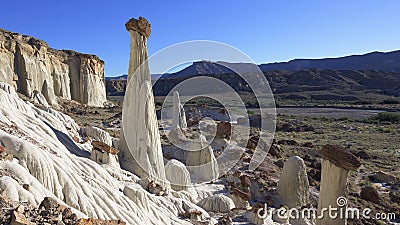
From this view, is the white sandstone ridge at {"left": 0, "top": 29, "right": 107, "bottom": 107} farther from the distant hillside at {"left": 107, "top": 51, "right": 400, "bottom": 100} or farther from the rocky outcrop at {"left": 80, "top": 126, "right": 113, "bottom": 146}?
the distant hillside at {"left": 107, "top": 51, "right": 400, "bottom": 100}

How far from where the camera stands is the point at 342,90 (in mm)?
97000

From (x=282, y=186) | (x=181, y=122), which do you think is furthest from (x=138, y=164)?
(x=181, y=122)

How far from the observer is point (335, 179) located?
880 centimetres


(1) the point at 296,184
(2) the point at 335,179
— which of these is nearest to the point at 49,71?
(1) the point at 296,184

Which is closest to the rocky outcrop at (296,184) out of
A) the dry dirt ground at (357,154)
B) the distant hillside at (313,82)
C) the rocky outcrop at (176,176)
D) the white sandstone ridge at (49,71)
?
the dry dirt ground at (357,154)

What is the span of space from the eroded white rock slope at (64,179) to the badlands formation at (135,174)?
0.8 inches

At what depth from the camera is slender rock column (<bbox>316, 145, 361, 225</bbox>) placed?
27.6ft

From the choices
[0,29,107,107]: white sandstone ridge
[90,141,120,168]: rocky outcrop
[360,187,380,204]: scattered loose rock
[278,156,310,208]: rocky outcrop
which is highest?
[0,29,107,107]: white sandstone ridge

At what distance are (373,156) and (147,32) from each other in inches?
779

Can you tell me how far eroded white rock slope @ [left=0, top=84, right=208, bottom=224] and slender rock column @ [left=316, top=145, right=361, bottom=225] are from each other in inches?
137

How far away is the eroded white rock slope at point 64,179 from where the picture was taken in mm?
5727

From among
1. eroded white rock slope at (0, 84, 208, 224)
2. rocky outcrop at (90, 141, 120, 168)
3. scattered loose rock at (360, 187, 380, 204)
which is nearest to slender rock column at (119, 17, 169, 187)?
eroded white rock slope at (0, 84, 208, 224)

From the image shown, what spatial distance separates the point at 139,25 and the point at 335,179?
307 inches

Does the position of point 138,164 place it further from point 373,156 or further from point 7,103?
point 373,156
